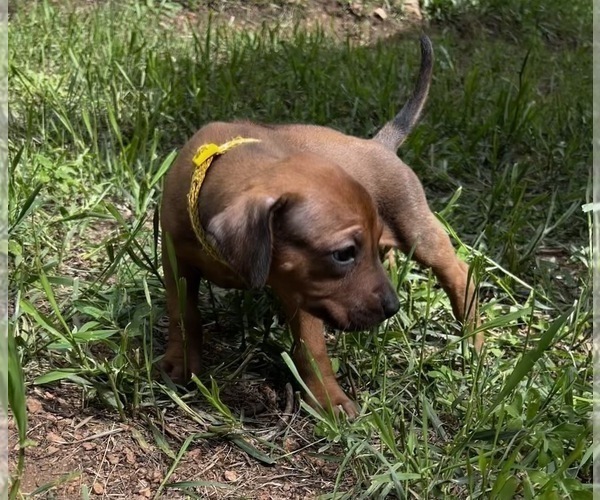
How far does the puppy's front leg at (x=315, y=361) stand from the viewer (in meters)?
3.32

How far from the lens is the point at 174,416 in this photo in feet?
10.5

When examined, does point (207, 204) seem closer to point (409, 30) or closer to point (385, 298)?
point (385, 298)

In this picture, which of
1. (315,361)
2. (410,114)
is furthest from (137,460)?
(410,114)

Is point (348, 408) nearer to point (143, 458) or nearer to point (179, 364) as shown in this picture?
point (179, 364)

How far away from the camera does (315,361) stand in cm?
329

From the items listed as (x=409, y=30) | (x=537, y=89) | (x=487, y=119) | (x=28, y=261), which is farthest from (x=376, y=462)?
(x=409, y=30)

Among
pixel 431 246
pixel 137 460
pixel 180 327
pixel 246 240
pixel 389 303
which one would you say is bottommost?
pixel 137 460

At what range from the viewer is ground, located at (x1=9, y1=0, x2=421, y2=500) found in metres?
2.84

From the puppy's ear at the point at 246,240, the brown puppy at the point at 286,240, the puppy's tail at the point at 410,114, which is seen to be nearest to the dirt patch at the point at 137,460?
the brown puppy at the point at 286,240

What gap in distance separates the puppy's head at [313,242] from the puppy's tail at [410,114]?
4.01 ft

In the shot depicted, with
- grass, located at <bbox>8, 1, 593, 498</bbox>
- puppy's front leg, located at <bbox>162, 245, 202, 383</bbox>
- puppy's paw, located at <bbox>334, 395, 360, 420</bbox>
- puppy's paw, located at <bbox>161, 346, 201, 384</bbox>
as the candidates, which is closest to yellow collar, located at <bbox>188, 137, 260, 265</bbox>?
puppy's front leg, located at <bbox>162, 245, 202, 383</bbox>

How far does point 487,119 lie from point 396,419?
9.87 feet

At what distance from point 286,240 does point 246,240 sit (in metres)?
0.23

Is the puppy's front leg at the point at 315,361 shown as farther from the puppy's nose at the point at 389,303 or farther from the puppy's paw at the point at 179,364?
the puppy's paw at the point at 179,364
